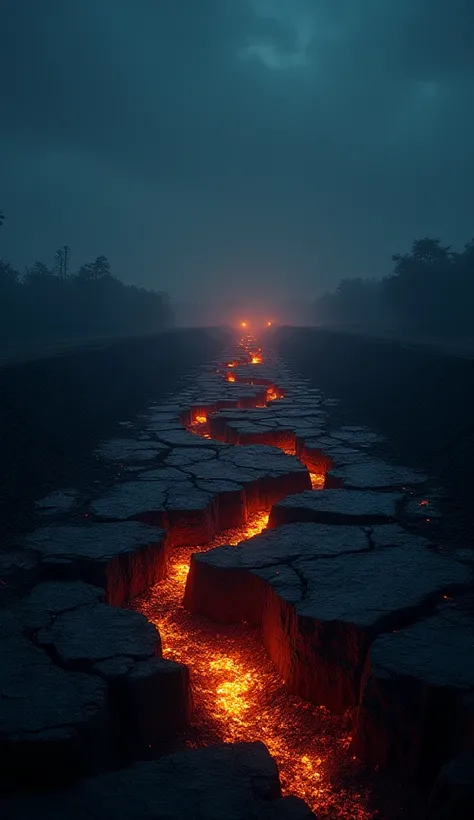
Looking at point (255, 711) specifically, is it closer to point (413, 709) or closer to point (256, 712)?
point (256, 712)

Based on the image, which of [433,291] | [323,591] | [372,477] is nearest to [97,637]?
[323,591]

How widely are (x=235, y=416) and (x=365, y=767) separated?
5376 millimetres

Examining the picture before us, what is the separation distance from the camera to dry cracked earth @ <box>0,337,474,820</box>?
64.6 inches

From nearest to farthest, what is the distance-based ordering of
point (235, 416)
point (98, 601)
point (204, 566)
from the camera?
point (98, 601), point (204, 566), point (235, 416)

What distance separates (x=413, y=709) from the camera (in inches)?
75.2

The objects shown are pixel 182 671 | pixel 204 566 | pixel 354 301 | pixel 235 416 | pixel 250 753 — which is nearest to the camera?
pixel 250 753

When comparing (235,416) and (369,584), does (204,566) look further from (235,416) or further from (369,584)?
(235,416)

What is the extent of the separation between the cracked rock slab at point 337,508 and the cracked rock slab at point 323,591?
19 centimetres

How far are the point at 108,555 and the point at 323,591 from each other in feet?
3.97

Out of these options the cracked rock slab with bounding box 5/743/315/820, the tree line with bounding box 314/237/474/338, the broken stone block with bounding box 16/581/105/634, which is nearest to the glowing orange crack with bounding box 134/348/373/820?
the cracked rock slab with bounding box 5/743/315/820

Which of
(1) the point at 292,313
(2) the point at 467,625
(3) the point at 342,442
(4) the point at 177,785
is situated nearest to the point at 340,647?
(2) the point at 467,625

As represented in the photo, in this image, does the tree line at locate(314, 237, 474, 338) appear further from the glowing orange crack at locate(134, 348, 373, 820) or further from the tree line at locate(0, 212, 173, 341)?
the glowing orange crack at locate(134, 348, 373, 820)

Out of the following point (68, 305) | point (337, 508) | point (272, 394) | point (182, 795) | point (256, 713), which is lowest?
point (256, 713)

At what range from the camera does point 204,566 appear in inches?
117
